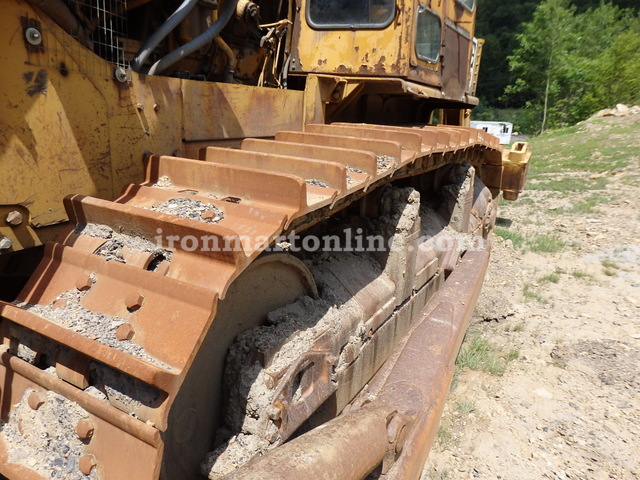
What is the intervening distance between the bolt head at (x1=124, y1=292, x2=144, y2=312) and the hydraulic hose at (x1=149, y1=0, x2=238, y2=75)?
119 cm

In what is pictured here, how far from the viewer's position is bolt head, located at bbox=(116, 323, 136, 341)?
4.28 ft

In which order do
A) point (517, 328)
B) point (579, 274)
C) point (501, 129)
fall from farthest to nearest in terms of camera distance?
point (501, 129)
point (579, 274)
point (517, 328)

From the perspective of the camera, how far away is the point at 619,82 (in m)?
23.8

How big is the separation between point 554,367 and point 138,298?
289 cm

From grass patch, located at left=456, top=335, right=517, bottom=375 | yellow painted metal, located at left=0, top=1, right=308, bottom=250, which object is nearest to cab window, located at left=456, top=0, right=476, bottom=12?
grass patch, located at left=456, top=335, right=517, bottom=375

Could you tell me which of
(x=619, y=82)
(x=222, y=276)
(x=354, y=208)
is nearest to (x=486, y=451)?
(x=354, y=208)

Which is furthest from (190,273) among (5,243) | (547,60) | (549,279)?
(547,60)

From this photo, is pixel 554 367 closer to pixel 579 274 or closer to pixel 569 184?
pixel 579 274

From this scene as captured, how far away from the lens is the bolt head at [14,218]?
1.53 meters

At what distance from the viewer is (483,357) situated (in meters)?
3.32

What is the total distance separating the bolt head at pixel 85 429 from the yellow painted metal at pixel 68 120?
633 mm

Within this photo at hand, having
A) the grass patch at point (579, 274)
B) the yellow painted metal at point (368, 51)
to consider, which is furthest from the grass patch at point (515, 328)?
the yellow painted metal at point (368, 51)

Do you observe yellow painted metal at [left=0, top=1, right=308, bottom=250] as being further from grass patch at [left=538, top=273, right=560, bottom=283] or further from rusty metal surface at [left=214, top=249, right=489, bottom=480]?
grass patch at [left=538, top=273, right=560, bottom=283]

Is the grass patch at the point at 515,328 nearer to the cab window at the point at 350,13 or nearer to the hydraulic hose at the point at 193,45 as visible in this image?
the cab window at the point at 350,13
